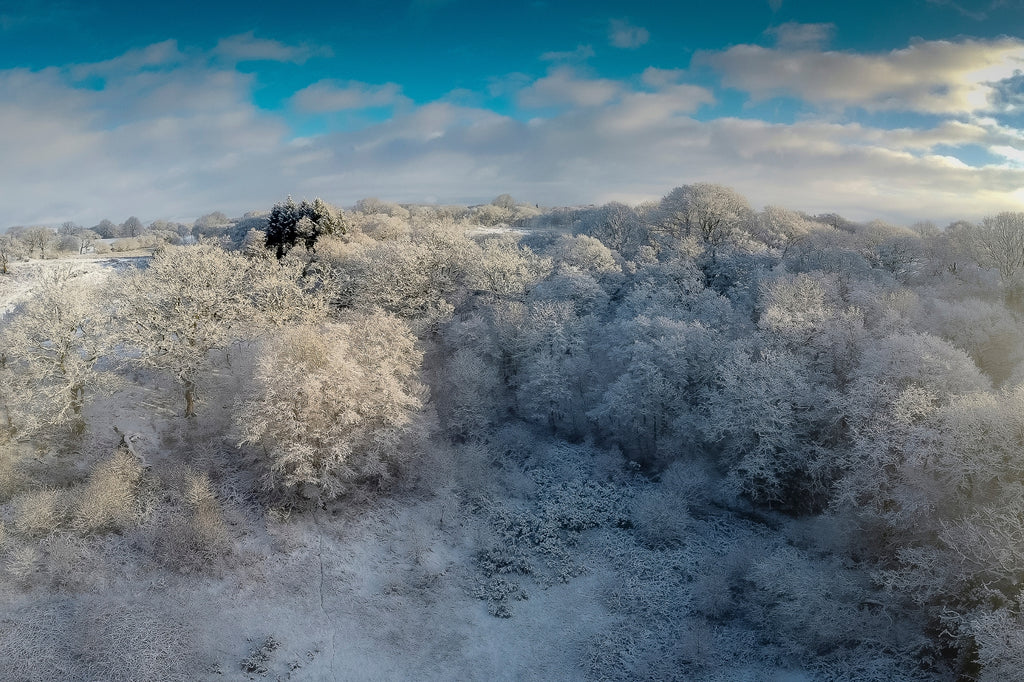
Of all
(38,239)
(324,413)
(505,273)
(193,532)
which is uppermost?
(38,239)

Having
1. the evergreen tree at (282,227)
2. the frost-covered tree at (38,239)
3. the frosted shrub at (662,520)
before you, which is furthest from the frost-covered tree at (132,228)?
the frosted shrub at (662,520)

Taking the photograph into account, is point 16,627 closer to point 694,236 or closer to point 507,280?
point 507,280

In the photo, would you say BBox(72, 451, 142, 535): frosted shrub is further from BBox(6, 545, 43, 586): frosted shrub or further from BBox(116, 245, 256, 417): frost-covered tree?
BBox(116, 245, 256, 417): frost-covered tree

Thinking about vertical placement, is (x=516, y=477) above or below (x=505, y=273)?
below

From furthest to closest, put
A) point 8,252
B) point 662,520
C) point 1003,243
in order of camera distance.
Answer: point 8,252
point 1003,243
point 662,520

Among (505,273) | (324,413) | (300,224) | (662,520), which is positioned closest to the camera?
(662,520)

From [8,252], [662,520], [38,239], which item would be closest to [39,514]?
[662,520]

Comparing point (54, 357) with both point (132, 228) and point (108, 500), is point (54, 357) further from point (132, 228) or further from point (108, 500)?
point (132, 228)
